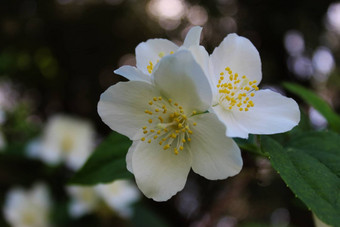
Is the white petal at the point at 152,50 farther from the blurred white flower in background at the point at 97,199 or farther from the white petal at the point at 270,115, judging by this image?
the blurred white flower in background at the point at 97,199

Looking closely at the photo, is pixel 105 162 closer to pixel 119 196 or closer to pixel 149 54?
pixel 149 54

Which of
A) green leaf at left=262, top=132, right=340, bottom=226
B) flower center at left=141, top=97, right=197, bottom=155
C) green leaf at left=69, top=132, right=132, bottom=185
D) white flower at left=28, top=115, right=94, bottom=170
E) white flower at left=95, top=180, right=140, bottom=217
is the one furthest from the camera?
white flower at left=28, top=115, right=94, bottom=170

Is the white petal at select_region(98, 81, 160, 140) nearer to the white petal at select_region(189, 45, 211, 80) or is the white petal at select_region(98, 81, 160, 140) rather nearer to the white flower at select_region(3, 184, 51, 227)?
the white petal at select_region(189, 45, 211, 80)

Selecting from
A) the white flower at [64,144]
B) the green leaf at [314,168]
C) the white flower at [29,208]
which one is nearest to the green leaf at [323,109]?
the green leaf at [314,168]

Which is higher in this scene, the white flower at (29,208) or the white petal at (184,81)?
the white petal at (184,81)

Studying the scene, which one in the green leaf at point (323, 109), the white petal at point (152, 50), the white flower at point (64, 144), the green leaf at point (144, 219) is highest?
the white petal at point (152, 50)

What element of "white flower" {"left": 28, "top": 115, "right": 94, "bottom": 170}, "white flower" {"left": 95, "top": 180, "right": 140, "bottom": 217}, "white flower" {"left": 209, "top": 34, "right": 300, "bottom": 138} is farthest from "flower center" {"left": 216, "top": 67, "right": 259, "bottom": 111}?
"white flower" {"left": 28, "top": 115, "right": 94, "bottom": 170}
